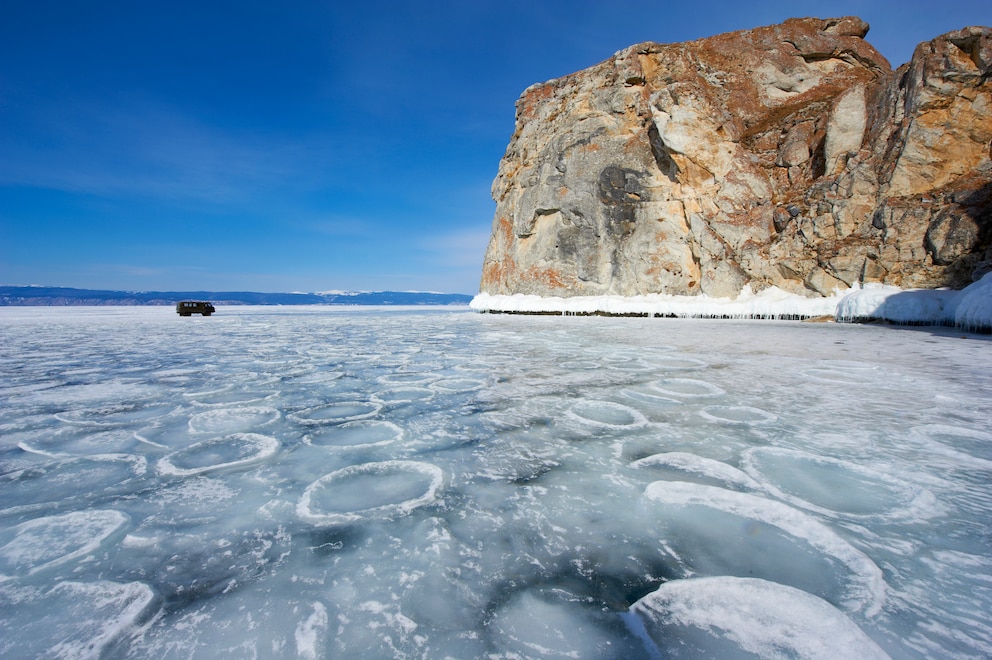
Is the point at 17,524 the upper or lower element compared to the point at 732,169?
lower

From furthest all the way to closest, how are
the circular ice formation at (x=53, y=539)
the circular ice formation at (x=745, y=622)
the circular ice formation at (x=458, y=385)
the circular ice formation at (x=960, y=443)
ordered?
the circular ice formation at (x=458, y=385)
the circular ice formation at (x=960, y=443)
the circular ice formation at (x=53, y=539)
the circular ice formation at (x=745, y=622)

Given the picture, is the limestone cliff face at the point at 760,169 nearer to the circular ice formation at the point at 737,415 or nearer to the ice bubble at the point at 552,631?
the circular ice formation at the point at 737,415

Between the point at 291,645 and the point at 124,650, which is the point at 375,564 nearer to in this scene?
the point at 291,645

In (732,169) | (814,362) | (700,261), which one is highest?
(732,169)

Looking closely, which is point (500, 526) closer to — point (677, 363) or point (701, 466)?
point (701, 466)

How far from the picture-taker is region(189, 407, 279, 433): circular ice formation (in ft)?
9.85

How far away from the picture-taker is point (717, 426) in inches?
114

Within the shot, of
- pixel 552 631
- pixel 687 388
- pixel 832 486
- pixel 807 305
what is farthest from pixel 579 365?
pixel 807 305

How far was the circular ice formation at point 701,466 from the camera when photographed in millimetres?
2031

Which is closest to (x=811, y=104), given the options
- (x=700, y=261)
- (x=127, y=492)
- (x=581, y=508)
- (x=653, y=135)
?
(x=653, y=135)

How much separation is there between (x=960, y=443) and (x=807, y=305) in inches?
701

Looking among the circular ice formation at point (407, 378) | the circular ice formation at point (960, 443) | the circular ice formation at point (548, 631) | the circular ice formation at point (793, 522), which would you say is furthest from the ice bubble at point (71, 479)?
the circular ice formation at point (960, 443)

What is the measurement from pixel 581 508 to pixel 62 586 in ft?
6.12

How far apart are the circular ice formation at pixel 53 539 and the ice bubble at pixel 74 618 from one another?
0.19 metres
